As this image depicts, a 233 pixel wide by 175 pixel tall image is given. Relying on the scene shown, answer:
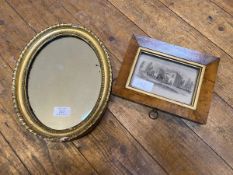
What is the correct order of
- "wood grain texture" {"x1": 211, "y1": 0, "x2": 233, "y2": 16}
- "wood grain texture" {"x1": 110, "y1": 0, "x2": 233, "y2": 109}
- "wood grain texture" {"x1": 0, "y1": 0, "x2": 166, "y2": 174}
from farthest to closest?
"wood grain texture" {"x1": 211, "y1": 0, "x2": 233, "y2": 16} < "wood grain texture" {"x1": 110, "y1": 0, "x2": 233, "y2": 109} < "wood grain texture" {"x1": 0, "y1": 0, "x2": 166, "y2": 174}

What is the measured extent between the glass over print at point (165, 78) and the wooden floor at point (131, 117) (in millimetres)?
73

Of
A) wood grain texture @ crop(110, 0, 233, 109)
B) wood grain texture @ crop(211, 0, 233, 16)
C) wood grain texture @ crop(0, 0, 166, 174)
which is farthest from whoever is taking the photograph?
wood grain texture @ crop(211, 0, 233, 16)

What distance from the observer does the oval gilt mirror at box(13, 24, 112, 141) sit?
90 cm

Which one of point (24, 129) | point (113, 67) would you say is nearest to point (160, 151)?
point (113, 67)

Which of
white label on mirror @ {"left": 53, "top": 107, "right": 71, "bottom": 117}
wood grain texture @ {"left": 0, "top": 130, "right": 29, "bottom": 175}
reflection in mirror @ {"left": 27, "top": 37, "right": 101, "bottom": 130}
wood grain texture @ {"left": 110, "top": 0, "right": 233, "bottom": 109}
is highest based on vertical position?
wood grain texture @ {"left": 110, "top": 0, "right": 233, "bottom": 109}

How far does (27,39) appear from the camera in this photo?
111 cm

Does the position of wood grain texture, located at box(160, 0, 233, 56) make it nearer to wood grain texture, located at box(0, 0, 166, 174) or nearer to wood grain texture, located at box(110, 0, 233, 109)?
wood grain texture, located at box(110, 0, 233, 109)

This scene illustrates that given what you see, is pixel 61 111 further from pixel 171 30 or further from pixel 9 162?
pixel 171 30

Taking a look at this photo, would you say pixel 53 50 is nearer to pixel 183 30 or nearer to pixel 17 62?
pixel 17 62

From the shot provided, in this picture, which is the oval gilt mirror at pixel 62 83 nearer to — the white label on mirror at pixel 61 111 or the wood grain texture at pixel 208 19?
the white label on mirror at pixel 61 111

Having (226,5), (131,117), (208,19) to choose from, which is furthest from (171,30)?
(131,117)

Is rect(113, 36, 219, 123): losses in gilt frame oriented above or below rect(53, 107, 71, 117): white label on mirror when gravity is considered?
above

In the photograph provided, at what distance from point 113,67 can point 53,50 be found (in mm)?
226

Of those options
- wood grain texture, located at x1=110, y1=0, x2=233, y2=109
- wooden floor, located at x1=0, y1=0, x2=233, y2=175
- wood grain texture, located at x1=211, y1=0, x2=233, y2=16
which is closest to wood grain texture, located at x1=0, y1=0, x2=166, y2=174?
wooden floor, located at x1=0, y1=0, x2=233, y2=175
